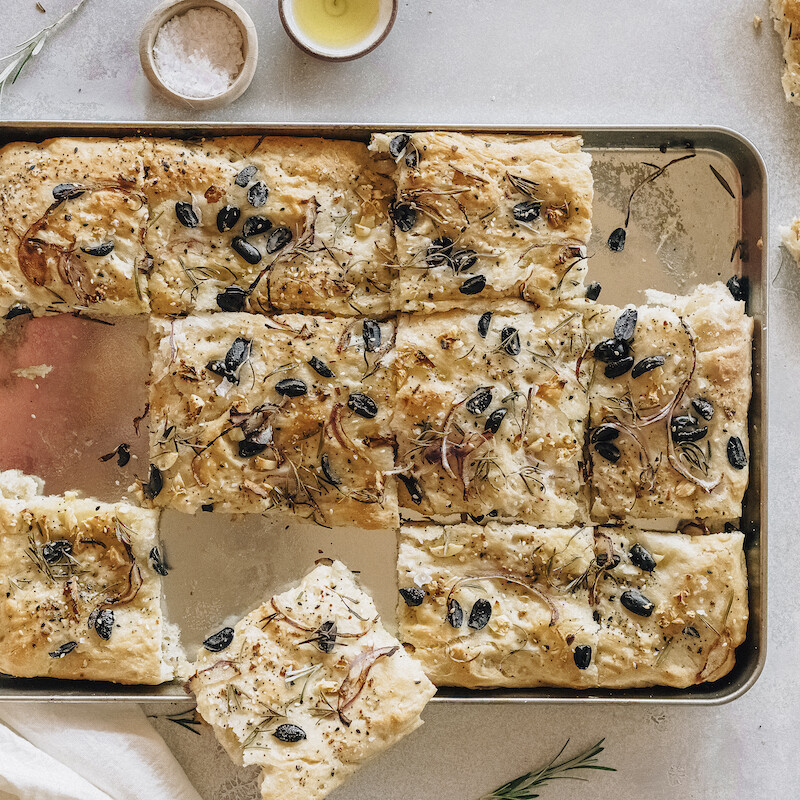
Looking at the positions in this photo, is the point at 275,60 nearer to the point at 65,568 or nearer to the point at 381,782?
the point at 65,568

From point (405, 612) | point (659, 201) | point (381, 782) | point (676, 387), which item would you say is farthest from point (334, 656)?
point (659, 201)

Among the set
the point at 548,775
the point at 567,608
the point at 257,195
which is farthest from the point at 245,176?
the point at 548,775

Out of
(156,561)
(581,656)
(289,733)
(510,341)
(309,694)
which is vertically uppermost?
(510,341)

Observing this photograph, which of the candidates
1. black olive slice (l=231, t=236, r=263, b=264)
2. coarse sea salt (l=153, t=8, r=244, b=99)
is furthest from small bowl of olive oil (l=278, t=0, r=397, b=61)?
black olive slice (l=231, t=236, r=263, b=264)

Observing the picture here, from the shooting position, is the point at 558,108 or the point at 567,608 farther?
the point at 558,108

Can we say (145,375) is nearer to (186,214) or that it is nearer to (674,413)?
(186,214)

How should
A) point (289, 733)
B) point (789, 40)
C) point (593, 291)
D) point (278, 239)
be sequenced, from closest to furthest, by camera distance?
point (289, 733) → point (278, 239) → point (593, 291) → point (789, 40)
